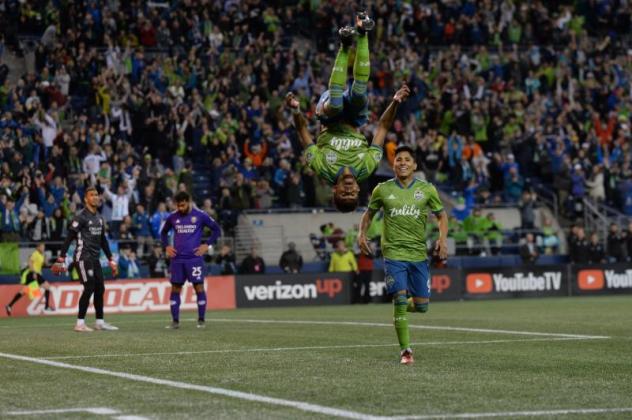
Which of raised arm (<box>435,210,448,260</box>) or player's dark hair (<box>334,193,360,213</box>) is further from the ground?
player's dark hair (<box>334,193,360,213</box>)

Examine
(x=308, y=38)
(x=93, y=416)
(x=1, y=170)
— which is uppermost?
(x=308, y=38)

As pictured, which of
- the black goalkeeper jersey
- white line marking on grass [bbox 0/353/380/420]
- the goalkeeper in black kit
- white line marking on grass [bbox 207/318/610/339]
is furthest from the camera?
the black goalkeeper jersey

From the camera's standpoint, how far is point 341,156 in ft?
42.5

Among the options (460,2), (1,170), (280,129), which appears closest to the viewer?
(1,170)

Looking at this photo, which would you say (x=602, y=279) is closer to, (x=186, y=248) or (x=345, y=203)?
(x=186, y=248)

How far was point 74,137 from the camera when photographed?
106 feet

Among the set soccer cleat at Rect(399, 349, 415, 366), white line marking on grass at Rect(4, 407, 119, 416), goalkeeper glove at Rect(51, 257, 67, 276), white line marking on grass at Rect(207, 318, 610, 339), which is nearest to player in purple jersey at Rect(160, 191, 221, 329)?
goalkeeper glove at Rect(51, 257, 67, 276)

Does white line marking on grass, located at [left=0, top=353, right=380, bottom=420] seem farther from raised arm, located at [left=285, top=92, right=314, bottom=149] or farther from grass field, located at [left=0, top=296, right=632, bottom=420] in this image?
raised arm, located at [left=285, top=92, right=314, bottom=149]

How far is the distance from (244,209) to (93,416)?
25.8 metres

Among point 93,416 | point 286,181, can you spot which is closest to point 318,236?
point 286,181

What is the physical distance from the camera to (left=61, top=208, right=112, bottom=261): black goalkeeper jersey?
20547 millimetres

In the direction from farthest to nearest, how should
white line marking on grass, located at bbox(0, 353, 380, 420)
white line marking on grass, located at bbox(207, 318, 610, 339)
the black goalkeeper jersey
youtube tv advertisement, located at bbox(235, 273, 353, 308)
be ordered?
youtube tv advertisement, located at bbox(235, 273, 353, 308) → the black goalkeeper jersey → white line marking on grass, located at bbox(207, 318, 610, 339) → white line marking on grass, located at bbox(0, 353, 380, 420)

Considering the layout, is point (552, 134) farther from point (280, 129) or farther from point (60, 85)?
point (60, 85)

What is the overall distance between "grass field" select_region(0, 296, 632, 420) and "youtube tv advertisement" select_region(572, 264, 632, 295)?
1648 cm
